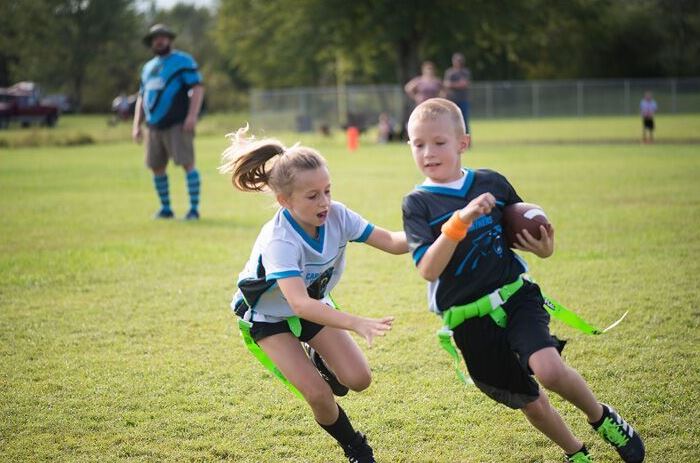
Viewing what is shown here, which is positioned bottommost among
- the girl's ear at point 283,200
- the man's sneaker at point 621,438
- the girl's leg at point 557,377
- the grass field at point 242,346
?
the grass field at point 242,346

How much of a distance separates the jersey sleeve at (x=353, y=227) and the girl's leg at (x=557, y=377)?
3.73ft

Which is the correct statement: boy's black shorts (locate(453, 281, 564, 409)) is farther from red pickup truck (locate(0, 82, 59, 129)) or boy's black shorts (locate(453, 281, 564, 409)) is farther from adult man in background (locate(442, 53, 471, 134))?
red pickup truck (locate(0, 82, 59, 129))

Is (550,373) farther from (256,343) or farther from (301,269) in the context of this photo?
(256,343)

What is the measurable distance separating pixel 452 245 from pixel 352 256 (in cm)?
596

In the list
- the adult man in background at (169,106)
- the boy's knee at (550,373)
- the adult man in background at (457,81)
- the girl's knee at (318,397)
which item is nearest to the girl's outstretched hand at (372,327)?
the girl's knee at (318,397)

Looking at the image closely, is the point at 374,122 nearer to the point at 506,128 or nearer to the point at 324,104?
the point at 324,104

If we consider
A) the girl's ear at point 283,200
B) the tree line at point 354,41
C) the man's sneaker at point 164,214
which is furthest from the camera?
the tree line at point 354,41

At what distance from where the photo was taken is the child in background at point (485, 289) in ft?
12.4

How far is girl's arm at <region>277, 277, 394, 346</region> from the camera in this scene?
3.50 m

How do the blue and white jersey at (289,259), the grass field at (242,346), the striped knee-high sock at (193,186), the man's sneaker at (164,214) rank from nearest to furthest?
1. the blue and white jersey at (289,259)
2. the grass field at (242,346)
3. the striped knee-high sock at (193,186)
4. the man's sneaker at (164,214)

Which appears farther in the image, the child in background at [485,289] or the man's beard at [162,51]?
the man's beard at [162,51]

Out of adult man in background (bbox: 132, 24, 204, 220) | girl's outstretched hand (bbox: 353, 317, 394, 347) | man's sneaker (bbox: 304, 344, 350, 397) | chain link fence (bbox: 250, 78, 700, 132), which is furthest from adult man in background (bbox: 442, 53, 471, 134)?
girl's outstretched hand (bbox: 353, 317, 394, 347)

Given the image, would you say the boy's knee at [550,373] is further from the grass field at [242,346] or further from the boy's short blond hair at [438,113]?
the boy's short blond hair at [438,113]

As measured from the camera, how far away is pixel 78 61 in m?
77.4
